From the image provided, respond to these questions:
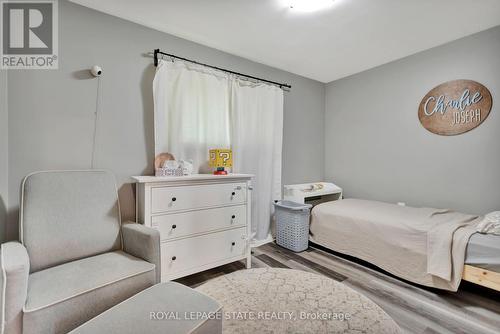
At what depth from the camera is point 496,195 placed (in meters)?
2.20

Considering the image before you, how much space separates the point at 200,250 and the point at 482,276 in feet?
7.12

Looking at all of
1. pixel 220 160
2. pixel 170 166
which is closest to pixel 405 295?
pixel 220 160

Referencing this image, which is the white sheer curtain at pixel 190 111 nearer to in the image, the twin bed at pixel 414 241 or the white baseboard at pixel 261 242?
the white baseboard at pixel 261 242

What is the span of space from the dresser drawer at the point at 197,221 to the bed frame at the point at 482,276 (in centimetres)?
182

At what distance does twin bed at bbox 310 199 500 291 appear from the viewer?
1693 mm

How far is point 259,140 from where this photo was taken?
112 inches

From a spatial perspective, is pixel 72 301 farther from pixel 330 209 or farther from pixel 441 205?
pixel 441 205

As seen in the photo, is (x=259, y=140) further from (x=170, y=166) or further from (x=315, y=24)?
Answer: (x=315, y=24)

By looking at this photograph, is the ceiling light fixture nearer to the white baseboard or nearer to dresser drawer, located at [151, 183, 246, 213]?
dresser drawer, located at [151, 183, 246, 213]

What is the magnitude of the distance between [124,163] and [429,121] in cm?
331

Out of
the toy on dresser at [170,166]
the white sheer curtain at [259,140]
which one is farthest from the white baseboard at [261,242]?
the toy on dresser at [170,166]

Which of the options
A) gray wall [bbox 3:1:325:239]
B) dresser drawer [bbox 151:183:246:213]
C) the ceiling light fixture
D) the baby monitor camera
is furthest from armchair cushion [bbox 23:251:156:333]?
the ceiling light fixture

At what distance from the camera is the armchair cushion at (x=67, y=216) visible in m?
1.39

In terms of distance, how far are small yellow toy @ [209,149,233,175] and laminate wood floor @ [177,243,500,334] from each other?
99cm
